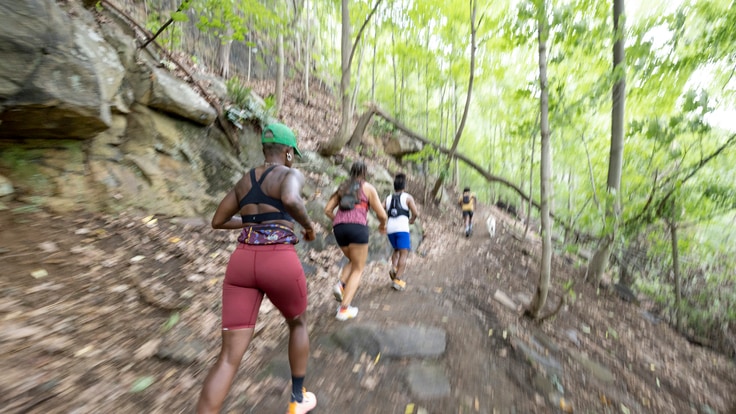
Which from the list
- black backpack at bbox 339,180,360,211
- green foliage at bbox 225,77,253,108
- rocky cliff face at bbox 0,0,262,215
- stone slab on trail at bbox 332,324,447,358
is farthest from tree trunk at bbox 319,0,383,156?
stone slab on trail at bbox 332,324,447,358

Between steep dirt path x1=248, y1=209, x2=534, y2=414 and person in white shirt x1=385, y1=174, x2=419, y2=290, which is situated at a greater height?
person in white shirt x1=385, y1=174, x2=419, y2=290

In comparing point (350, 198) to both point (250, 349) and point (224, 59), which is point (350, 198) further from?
point (224, 59)

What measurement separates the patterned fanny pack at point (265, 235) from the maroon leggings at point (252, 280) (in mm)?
31

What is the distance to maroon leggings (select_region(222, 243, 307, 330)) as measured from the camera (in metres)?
2.17

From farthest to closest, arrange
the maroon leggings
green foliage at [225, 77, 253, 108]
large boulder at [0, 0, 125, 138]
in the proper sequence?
green foliage at [225, 77, 253, 108]
large boulder at [0, 0, 125, 138]
the maroon leggings

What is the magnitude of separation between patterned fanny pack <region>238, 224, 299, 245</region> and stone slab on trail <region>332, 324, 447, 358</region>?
6.06ft

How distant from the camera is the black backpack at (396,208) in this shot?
526 centimetres

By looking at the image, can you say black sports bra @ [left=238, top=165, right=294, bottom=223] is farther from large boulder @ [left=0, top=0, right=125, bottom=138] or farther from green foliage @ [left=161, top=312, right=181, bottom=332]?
large boulder @ [left=0, top=0, right=125, bottom=138]

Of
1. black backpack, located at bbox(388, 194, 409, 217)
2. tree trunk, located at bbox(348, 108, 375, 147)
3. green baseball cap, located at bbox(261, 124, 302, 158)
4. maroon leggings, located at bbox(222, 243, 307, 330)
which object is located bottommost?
maroon leggings, located at bbox(222, 243, 307, 330)

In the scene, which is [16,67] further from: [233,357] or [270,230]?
[233,357]

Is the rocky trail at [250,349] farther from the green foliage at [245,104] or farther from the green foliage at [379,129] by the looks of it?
the green foliage at [379,129]

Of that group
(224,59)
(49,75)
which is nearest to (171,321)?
(49,75)

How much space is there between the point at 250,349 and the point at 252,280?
164cm

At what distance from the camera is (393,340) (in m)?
3.61
